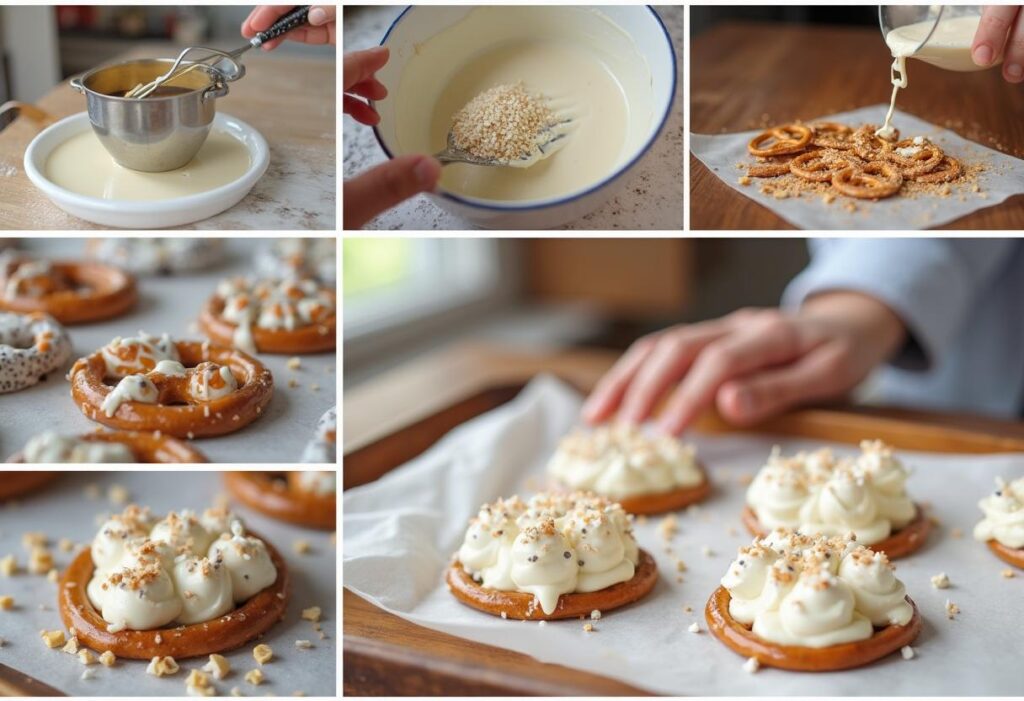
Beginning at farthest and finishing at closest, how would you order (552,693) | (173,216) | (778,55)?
(778,55), (173,216), (552,693)

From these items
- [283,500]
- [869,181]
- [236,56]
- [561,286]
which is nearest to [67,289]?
[283,500]

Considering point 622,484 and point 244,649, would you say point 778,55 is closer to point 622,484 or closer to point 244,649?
point 622,484

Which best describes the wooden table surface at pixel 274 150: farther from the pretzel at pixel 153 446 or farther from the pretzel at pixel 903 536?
the pretzel at pixel 903 536

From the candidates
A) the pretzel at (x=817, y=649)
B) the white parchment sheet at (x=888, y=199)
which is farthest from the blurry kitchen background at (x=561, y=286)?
the pretzel at (x=817, y=649)

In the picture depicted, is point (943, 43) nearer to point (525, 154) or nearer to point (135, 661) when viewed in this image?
point (525, 154)

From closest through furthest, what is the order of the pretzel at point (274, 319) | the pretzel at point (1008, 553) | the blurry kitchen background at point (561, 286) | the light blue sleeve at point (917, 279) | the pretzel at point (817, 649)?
the pretzel at point (817, 649) → the pretzel at point (1008, 553) → the pretzel at point (274, 319) → the light blue sleeve at point (917, 279) → the blurry kitchen background at point (561, 286)

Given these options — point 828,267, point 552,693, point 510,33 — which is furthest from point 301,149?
point 828,267

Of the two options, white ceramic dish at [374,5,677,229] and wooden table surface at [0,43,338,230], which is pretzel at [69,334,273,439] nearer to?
wooden table surface at [0,43,338,230]
